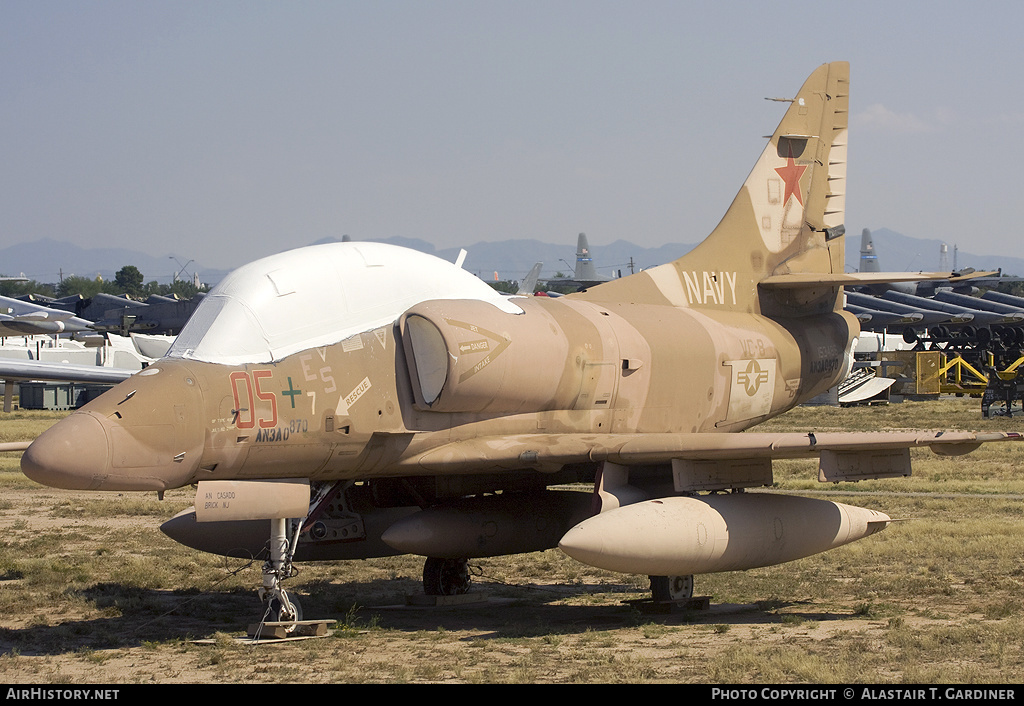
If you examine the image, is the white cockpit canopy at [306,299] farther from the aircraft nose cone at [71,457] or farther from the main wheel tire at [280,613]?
the main wheel tire at [280,613]

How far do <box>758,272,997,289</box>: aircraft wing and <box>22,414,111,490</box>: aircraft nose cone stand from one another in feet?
28.9

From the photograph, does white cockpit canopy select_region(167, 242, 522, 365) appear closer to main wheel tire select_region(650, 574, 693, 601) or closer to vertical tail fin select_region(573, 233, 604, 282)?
main wheel tire select_region(650, 574, 693, 601)

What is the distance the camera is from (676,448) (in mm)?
10328

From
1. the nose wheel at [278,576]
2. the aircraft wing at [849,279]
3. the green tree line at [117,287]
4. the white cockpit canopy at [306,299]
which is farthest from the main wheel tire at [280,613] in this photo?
the green tree line at [117,287]

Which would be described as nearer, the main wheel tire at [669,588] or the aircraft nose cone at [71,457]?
the aircraft nose cone at [71,457]

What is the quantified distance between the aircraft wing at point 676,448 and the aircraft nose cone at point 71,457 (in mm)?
2929

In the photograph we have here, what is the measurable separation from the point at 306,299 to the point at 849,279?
7408 millimetres

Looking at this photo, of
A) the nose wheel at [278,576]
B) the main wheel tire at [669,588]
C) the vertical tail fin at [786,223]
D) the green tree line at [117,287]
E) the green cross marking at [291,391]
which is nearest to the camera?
the green cross marking at [291,391]

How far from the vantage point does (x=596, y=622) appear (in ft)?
35.6

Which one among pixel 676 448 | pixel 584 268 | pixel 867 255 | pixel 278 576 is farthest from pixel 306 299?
pixel 867 255

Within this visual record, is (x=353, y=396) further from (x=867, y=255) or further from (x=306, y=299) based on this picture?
(x=867, y=255)

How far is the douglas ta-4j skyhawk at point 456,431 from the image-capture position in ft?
29.9

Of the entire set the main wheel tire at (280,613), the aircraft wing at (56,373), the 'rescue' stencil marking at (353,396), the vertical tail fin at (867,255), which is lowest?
the main wheel tire at (280,613)
